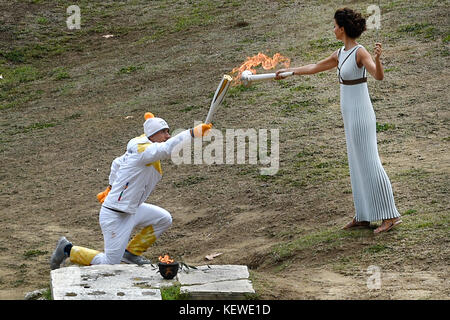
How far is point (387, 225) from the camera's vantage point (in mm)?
7766

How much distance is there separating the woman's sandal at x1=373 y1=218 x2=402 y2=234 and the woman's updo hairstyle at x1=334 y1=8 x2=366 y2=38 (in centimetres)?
197

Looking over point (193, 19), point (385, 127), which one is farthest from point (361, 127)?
point (193, 19)

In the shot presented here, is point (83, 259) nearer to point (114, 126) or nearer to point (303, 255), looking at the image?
point (303, 255)

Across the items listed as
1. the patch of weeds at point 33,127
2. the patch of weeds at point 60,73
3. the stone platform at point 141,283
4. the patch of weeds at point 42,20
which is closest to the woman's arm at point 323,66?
the stone platform at point 141,283

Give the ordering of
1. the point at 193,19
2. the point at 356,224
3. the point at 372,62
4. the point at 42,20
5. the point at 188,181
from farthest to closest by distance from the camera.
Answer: the point at 42,20 → the point at 193,19 → the point at 188,181 → the point at 356,224 → the point at 372,62

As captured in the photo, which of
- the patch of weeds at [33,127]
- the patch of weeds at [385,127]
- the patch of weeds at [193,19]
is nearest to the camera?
the patch of weeds at [385,127]

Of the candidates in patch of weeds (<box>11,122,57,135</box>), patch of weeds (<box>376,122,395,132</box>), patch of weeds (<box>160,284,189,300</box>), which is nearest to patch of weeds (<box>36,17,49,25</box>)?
patch of weeds (<box>11,122,57,135</box>)

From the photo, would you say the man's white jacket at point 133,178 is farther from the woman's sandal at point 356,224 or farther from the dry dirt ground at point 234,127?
the woman's sandal at point 356,224

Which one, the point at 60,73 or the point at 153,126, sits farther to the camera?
the point at 60,73

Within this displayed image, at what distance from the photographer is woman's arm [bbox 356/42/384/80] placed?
24.0 feet

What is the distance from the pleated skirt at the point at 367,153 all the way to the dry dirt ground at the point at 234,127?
0.99ft

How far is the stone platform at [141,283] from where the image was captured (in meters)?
6.23

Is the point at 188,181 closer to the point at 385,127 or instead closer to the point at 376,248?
the point at 385,127

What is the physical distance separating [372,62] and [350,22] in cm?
53
